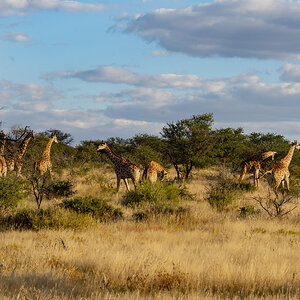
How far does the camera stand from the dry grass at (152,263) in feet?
20.8

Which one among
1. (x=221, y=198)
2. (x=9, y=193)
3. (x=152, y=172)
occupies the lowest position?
(x=221, y=198)

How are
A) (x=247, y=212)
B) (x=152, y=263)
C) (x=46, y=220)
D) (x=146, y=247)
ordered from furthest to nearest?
(x=247, y=212)
(x=46, y=220)
(x=146, y=247)
(x=152, y=263)

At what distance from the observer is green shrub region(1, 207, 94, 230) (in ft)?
37.1

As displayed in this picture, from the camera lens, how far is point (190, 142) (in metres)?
26.1

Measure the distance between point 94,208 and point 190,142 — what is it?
13902mm

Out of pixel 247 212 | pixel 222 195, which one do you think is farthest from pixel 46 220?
pixel 222 195

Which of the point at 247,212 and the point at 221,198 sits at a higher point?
the point at 221,198

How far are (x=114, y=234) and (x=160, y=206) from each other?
3196 millimetres

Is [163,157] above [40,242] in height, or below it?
above

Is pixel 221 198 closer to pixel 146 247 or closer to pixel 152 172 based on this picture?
pixel 152 172

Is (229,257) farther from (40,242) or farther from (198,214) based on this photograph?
(198,214)

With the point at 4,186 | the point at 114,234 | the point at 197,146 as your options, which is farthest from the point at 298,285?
the point at 197,146

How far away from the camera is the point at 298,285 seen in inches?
271

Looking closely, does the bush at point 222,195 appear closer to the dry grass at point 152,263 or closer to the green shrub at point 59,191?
the dry grass at point 152,263
